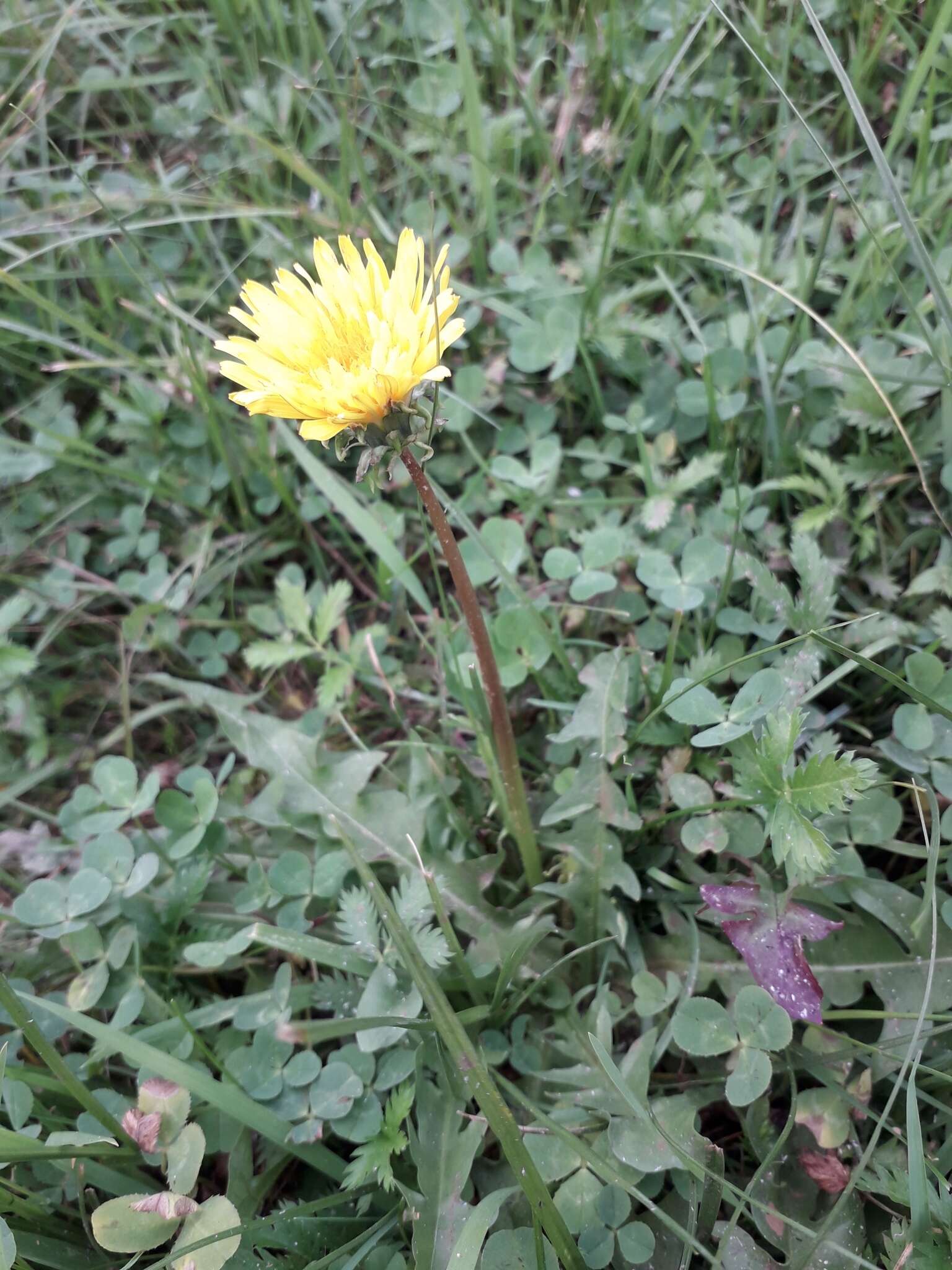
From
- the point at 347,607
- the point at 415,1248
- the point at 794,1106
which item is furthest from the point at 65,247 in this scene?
the point at 794,1106

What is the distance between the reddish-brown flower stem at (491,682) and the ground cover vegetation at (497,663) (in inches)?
1.3

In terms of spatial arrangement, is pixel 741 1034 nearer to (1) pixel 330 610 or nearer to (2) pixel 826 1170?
(2) pixel 826 1170

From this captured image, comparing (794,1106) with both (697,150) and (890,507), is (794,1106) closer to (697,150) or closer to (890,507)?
(890,507)

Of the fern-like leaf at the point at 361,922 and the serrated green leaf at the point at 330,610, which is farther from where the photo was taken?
the serrated green leaf at the point at 330,610

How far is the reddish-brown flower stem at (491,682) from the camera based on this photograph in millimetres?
1223

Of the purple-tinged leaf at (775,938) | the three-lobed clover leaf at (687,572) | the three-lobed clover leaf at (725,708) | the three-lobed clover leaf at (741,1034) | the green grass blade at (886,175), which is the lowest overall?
the three-lobed clover leaf at (741,1034)

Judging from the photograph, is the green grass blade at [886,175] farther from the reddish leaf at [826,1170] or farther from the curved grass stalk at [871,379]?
the reddish leaf at [826,1170]

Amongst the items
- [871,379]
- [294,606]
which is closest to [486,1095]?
[294,606]

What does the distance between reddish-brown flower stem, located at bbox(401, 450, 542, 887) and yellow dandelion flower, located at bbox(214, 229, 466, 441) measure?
11 cm

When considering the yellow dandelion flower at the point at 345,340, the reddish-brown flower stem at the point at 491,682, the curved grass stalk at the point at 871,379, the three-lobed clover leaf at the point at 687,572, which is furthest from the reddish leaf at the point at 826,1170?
the yellow dandelion flower at the point at 345,340

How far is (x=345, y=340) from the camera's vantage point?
130cm

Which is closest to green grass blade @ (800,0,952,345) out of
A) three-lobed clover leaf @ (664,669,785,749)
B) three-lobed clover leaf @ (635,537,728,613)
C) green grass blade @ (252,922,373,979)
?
three-lobed clover leaf @ (635,537,728,613)

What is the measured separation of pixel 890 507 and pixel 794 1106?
4.19 feet

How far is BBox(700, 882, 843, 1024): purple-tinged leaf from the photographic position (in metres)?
1.39
